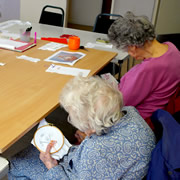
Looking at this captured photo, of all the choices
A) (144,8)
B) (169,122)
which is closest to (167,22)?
(144,8)

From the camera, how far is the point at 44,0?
5625mm

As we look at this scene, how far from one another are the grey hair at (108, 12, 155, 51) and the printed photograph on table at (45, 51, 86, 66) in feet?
2.03

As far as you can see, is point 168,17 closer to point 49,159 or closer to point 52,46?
point 52,46

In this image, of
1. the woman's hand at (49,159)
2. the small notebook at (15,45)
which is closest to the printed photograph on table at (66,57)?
the small notebook at (15,45)

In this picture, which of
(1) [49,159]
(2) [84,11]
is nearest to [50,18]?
(1) [49,159]

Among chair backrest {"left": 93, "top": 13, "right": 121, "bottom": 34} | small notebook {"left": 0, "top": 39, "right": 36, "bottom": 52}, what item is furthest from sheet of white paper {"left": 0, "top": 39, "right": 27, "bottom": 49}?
chair backrest {"left": 93, "top": 13, "right": 121, "bottom": 34}

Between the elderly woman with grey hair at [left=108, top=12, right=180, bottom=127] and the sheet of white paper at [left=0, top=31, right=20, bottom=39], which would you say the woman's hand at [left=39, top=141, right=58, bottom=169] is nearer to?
the elderly woman with grey hair at [left=108, top=12, right=180, bottom=127]

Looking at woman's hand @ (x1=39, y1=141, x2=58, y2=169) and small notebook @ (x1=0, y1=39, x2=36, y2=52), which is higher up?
small notebook @ (x1=0, y1=39, x2=36, y2=52)

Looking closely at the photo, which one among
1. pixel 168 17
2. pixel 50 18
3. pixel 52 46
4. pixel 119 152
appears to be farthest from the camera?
pixel 168 17

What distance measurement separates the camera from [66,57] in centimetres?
228

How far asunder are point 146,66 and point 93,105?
666mm

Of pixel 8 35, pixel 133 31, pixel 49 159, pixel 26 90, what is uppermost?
pixel 133 31

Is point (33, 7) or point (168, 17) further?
point (33, 7)

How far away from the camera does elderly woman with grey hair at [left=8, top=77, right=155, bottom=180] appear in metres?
1.02
